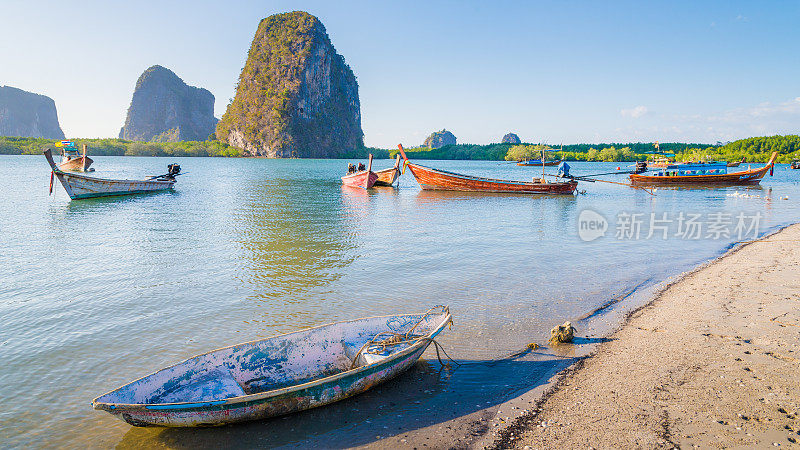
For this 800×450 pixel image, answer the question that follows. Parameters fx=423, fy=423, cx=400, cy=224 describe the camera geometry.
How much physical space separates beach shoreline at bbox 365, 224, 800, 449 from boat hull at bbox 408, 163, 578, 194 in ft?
89.3

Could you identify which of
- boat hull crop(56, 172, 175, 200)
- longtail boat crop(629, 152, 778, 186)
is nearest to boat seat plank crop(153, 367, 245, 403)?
boat hull crop(56, 172, 175, 200)

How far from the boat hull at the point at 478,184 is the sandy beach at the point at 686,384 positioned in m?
26.7

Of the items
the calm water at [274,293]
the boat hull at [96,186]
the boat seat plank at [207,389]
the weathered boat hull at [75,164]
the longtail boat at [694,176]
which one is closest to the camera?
the boat seat plank at [207,389]

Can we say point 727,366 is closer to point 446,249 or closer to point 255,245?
point 446,249

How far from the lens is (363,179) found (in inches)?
1549

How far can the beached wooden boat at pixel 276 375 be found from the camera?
441 cm

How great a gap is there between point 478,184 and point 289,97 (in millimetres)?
136620

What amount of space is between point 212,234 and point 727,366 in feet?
54.3

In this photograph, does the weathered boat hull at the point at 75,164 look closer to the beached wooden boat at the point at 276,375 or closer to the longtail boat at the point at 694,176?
the beached wooden boat at the point at 276,375

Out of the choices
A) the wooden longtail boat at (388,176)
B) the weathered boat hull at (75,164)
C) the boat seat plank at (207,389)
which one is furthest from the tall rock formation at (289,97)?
the boat seat plank at (207,389)

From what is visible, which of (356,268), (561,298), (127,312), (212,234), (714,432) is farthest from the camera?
(212,234)

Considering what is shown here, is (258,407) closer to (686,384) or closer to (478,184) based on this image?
(686,384)

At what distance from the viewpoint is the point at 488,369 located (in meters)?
6.18

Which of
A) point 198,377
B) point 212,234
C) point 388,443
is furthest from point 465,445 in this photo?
point 212,234
